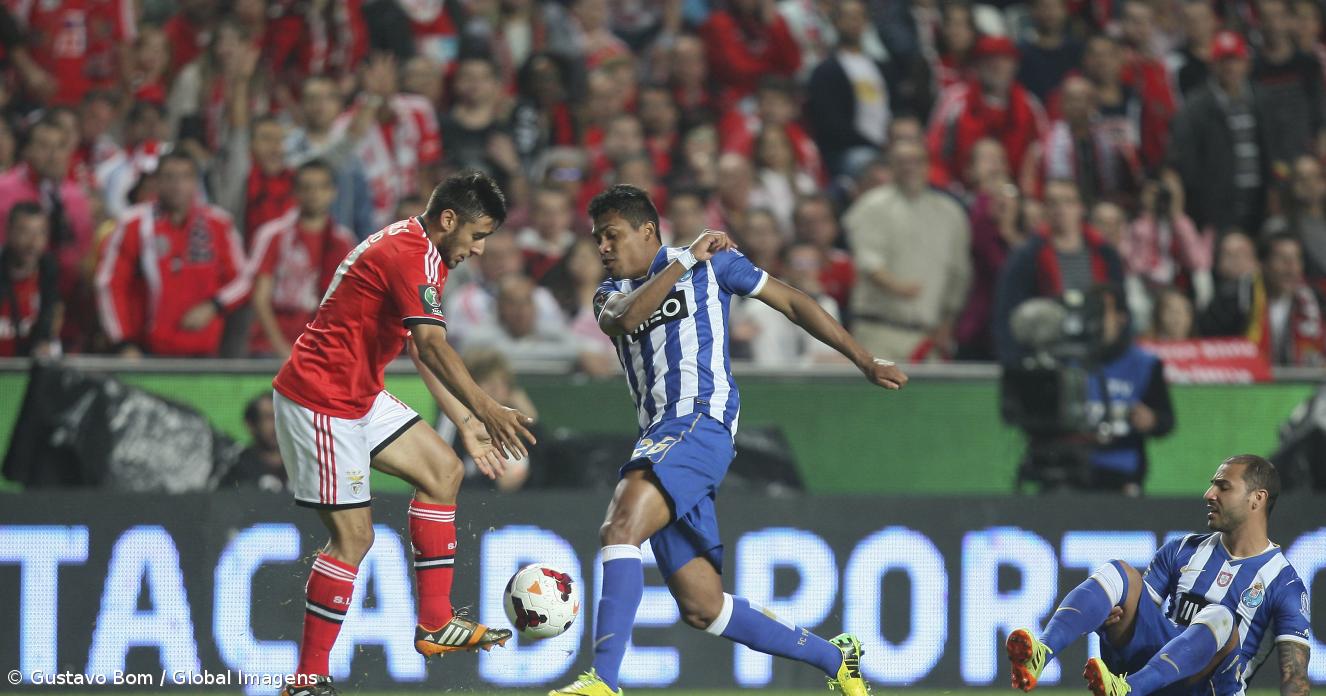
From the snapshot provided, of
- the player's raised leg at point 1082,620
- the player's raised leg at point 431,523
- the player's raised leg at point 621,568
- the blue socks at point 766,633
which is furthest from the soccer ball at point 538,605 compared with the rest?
the player's raised leg at point 1082,620

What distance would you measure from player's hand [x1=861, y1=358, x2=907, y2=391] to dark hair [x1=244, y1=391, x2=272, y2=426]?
4.21 metres

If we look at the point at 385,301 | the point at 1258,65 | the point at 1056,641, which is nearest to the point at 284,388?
the point at 385,301

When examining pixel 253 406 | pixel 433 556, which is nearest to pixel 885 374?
pixel 433 556

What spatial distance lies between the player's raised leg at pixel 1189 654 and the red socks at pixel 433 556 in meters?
2.47

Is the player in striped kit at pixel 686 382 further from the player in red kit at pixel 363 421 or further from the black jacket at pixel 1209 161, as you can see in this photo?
the black jacket at pixel 1209 161

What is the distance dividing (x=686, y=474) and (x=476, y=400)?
2.69 feet

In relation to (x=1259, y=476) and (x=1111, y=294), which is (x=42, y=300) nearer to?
(x=1111, y=294)

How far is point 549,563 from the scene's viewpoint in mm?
8930

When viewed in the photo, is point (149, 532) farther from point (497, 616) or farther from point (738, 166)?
point (738, 166)

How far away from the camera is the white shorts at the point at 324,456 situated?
262 inches

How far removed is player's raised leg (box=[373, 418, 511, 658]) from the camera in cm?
683

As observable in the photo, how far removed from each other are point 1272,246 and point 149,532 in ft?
25.1

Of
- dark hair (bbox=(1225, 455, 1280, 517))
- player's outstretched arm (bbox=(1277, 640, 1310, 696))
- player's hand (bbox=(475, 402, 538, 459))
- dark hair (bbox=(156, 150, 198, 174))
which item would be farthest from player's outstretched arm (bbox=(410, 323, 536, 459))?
dark hair (bbox=(156, 150, 198, 174))

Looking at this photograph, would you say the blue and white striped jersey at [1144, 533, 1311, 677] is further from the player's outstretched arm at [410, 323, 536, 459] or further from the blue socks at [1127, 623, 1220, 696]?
the player's outstretched arm at [410, 323, 536, 459]
